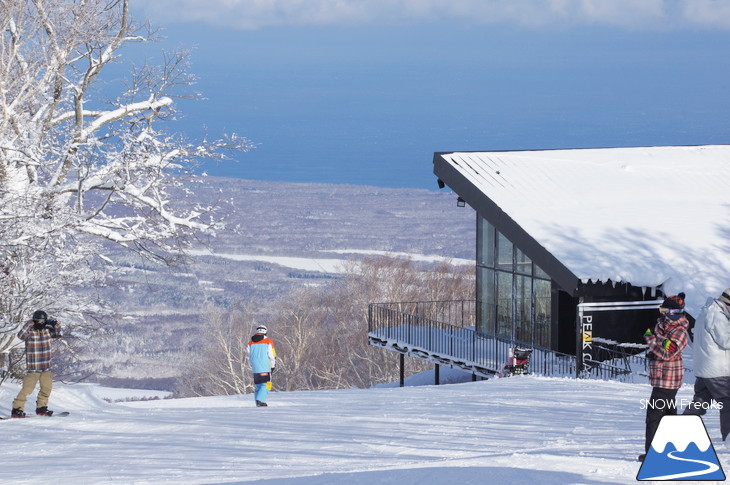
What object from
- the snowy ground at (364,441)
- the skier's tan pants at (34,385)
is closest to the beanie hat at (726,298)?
the snowy ground at (364,441)

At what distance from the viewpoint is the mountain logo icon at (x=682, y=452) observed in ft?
23.2

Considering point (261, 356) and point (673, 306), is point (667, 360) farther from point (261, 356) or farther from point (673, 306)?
point (261, 356)

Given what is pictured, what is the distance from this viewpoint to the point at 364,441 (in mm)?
11188

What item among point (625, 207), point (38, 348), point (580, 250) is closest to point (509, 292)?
point (625, 207)

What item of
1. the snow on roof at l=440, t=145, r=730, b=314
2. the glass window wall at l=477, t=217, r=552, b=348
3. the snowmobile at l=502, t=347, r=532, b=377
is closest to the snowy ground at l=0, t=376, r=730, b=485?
the snowmobile at l=502, t=347, r=532, b=377

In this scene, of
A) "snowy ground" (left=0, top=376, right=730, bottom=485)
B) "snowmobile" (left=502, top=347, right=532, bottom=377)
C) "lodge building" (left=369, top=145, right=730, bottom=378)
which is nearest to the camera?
"snowy ground" (left=0, top=376, right=730, bottom=485)

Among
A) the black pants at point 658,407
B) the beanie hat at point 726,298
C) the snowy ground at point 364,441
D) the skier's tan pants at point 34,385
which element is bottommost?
the snowy ground at point 364,441

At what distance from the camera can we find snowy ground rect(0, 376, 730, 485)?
895cm

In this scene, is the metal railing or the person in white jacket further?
the metal railing

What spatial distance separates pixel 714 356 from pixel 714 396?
15.3 inches

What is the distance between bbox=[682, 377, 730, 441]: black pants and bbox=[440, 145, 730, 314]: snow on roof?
12632 millimetres

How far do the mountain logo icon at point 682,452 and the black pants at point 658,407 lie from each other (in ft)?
4.52

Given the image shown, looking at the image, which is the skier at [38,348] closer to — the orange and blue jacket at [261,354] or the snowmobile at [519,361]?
the orange and blue jacket at [261,354]

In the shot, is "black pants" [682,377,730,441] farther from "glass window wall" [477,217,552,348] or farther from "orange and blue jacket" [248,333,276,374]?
"glass window wall" [477,217,552,348]
